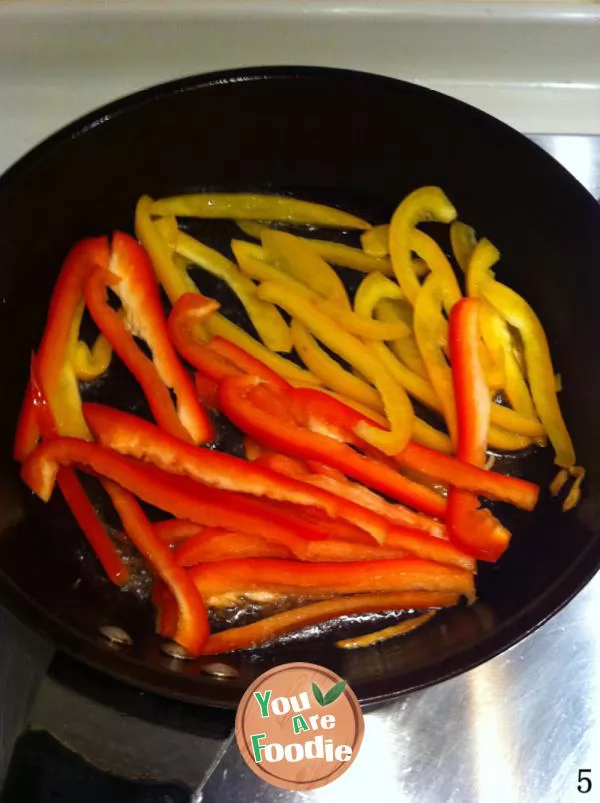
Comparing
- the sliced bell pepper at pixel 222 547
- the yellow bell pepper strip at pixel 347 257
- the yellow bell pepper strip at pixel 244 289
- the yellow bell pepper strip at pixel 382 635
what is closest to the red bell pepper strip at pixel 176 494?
the sliced bell pepper at pixel 222 547

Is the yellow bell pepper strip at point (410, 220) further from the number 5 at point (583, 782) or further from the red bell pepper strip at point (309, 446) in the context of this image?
the number 5 at point (583, 782)

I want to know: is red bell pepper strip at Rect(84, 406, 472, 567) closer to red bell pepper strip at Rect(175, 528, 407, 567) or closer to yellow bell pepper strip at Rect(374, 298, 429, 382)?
red bell pepper strip at Rect(175, 528, 407, 567)

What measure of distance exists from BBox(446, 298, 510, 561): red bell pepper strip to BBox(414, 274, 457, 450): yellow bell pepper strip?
16mm

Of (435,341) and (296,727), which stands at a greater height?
(435,341)

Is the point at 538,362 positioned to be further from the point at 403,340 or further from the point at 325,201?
the point at 325,201

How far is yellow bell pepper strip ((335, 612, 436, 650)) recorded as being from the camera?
930 mm

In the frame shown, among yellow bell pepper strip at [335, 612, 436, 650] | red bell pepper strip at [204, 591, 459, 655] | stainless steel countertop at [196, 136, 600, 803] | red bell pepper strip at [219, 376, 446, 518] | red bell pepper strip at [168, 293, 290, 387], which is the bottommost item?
stainless steel countertop at [196, 136, 600, 803]

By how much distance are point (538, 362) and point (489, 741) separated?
46 centimetres

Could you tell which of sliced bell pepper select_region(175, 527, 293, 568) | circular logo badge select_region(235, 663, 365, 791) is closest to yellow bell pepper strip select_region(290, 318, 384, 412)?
sliced bell pepper select_region(175, 527, 293, 568)

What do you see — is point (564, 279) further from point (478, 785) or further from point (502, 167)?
point (478, 785)

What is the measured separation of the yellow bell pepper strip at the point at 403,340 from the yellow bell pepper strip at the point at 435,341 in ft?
0.07

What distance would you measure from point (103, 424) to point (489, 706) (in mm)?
554

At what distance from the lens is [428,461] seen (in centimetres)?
97

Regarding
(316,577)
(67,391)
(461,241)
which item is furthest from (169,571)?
(461,241)
